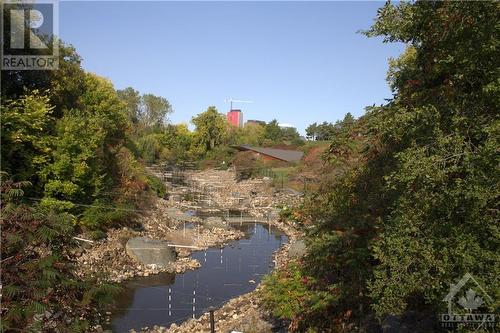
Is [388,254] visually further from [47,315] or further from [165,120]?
[165,120]

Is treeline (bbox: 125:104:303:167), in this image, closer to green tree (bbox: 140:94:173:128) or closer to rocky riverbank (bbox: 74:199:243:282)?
green tree (bbox: 140:94:173:128)

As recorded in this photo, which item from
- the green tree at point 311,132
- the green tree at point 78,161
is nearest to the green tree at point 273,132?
the green tree at point 311,132

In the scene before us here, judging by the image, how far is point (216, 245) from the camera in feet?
76.9

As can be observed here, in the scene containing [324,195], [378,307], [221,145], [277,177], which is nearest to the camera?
[378,307]

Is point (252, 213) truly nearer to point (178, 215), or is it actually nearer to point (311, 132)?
point (178, 215)

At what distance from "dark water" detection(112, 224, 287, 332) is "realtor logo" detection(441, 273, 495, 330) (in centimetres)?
753

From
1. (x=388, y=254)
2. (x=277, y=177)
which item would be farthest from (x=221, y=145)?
(x=388, y=254)

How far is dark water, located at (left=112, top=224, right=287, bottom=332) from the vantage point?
13648 millimetres

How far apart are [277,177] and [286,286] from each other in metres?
35.5

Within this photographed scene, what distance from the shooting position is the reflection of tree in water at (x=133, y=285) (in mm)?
14070

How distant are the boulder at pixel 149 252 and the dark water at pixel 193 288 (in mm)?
929

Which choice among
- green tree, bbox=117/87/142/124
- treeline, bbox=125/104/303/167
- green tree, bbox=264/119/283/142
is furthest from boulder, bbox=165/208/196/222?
green tree, bbox=264/119/283/142

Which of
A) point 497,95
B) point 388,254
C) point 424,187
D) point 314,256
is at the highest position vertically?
point 497,95

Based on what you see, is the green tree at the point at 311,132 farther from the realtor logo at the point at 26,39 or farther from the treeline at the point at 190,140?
the realtor logo at the point at 26,39
